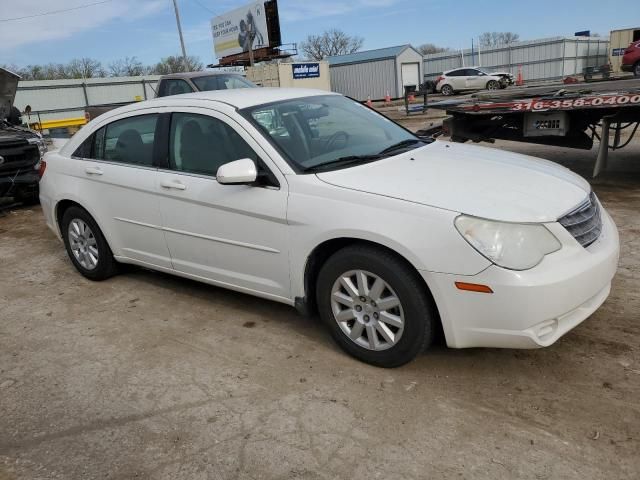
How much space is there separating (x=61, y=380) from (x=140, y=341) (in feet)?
1.97

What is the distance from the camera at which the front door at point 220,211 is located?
3.65 m

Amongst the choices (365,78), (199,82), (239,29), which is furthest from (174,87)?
(239,29)

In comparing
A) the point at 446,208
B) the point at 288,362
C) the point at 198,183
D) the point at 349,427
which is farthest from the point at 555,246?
the point at 198,183

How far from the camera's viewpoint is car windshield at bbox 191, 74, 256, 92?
1036 cm

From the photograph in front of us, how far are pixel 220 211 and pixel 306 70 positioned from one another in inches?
1122

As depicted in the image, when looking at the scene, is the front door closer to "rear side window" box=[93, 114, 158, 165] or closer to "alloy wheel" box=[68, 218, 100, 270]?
"rear side window" box=[93, 114, 158, 165]

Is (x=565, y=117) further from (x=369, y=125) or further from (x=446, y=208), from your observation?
(x=446, y=208)

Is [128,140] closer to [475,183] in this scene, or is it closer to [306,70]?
[475,183]

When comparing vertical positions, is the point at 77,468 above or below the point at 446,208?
below

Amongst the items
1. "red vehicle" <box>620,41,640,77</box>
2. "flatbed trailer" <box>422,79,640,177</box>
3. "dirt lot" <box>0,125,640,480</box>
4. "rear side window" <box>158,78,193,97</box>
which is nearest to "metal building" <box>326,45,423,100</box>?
"red vehicle" <box>620,41,640,77</box>

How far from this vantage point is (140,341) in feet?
13.3

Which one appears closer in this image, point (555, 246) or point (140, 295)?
point (555, 246)

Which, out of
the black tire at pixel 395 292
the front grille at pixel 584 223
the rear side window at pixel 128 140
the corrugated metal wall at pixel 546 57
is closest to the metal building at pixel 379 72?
the corrugated metal wall at pixel 546 57

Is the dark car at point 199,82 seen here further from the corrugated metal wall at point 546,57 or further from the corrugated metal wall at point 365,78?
the corrugated metal wall at point 546,57
